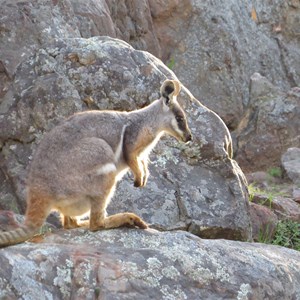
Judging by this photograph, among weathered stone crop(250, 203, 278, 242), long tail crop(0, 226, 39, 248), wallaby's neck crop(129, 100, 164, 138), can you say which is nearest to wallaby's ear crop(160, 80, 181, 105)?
wallaby's neck crop(129, 100, 164, 138)

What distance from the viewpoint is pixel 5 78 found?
11.6 metres

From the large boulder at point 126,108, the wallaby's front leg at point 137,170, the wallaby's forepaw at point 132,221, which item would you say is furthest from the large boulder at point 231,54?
the wallaby's forepaw at point 132,221

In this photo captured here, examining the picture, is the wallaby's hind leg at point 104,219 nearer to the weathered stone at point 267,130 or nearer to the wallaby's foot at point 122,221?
the wallaby's foot at point 122,221

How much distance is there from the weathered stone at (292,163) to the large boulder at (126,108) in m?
4.19

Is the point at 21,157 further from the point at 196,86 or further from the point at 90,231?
the point at 196,86

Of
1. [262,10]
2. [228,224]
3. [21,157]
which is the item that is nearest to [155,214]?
[228,224]

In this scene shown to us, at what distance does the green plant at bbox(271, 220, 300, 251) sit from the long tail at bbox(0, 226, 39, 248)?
4.82 m

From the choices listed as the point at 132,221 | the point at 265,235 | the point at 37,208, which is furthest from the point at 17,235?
the point at 265,235

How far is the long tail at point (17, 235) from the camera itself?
6.88 meters

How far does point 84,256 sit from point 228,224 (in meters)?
3.48

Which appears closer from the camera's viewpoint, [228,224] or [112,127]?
[112,127]

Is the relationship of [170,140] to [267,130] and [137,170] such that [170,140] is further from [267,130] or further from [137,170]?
[267,130]

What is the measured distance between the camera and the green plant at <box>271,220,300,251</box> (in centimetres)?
1127

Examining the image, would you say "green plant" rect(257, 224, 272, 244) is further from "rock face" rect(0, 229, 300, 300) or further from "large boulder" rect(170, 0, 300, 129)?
"large boulder" rect(170, 0, 300, 129)
